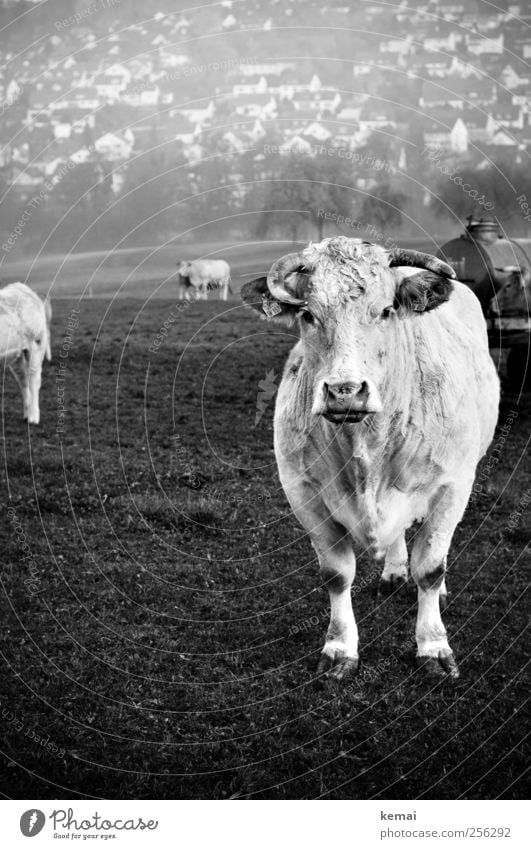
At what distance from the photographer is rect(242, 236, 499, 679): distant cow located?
5270 millimetres

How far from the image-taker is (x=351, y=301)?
5.25 metres

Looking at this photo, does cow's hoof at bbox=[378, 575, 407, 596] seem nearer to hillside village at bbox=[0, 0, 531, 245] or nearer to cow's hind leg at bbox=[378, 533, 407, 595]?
cow's hind leg at bbox=[378, 533, 407, 595]

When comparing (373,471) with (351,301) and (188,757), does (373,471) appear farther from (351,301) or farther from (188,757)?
(188,757)

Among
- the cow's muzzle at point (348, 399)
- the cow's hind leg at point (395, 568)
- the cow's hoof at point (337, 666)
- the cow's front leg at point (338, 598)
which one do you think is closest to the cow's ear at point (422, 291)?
the cow's muzzle at point (348, 399)

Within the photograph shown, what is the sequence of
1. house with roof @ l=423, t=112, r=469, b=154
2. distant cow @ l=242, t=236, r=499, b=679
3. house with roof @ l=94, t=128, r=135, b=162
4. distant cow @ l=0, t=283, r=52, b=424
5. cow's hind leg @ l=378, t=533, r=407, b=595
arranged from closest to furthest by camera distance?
distant cow @ l=242, t=236, r=499, b=679
cow's hind leg @ l=378, t=533, r=407, b=595
distant cow @ l=0, t=283, r=52, b=424
house with roof @ l=94, t=128, r=135, b=162
house with roof @ l=423, t=112, r=469, b=154

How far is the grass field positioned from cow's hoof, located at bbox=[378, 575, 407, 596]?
16 cm

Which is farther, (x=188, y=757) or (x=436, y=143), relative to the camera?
(x=436, y=143)

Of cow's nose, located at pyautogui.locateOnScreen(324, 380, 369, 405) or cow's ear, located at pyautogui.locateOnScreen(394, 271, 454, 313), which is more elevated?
cow's ear, located at pyautogui.locateOnScreen(394, 271, 454, 313)

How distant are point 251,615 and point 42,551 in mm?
2894

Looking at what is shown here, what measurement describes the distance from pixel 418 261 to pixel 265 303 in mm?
1121

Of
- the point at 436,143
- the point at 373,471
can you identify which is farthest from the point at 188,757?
the point at 436,143

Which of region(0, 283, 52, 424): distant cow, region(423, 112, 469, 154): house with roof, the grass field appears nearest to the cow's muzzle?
the grass field

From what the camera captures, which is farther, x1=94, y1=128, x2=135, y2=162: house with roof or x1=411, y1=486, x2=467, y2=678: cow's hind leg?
x1=94, y1=128, x2=135, y2=162: house with roof

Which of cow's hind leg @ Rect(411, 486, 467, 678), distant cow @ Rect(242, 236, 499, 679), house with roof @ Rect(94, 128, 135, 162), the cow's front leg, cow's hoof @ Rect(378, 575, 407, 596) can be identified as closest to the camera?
distant cow @ Rect(242, 236, 499, 679)
